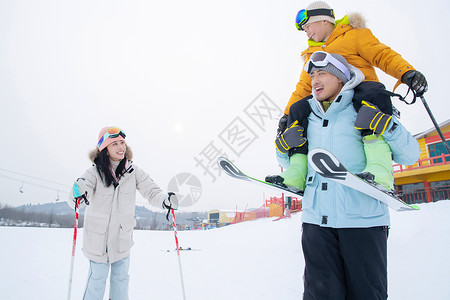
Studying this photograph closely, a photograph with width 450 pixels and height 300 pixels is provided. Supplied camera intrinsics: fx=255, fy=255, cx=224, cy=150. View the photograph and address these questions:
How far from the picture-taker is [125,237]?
3.12 metres

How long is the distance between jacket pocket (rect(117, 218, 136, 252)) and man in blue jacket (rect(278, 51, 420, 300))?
86.9 inches

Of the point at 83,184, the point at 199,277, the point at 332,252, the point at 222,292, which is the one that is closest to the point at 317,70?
the point at 332,252

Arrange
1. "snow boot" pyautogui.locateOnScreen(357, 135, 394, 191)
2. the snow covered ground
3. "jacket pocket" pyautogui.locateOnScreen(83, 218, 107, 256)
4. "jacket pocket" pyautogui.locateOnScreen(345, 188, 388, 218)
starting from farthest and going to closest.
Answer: the snow covered ground, "jacket pocket" pyautogui.locateOnScreen(83, 218, 107, 256), "jacket pocket" pyautogui.locateOnScreen(345, 188, 388, 218), "snow boot" pyautogui.locateOnScreen(357, 135, 394, 191)

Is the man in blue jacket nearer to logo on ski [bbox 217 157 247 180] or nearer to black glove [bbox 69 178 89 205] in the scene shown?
logo on ski [bbox 217 157 247 180]

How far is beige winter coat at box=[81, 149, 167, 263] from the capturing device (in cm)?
294

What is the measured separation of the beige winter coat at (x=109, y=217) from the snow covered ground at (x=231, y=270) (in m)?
1.88

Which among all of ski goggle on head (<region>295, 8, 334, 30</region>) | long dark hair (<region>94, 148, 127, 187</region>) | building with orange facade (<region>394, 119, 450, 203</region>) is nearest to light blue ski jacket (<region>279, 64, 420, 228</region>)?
ski goggle on head (<region>295, 8, 334, 30</region>)

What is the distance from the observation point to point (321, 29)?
99.2 inches

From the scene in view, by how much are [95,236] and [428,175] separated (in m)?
16.4

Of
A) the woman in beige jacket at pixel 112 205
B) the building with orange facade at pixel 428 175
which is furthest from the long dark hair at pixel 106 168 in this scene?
the building with orange facade at pixel 428 175

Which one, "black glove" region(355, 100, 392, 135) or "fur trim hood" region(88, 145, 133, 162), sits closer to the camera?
"black glove" region(355, 100, 392, 135)

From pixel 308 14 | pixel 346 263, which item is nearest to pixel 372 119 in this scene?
pixel 346 263

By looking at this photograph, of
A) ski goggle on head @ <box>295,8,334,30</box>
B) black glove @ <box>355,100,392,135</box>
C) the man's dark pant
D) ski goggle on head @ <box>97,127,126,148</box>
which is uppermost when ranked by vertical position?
ski goggle on head @ <box>295,8,334,30</box>

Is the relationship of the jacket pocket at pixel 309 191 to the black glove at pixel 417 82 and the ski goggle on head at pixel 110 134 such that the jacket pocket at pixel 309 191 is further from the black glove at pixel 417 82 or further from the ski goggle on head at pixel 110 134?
the ski goggle on head at pixel 110 134
